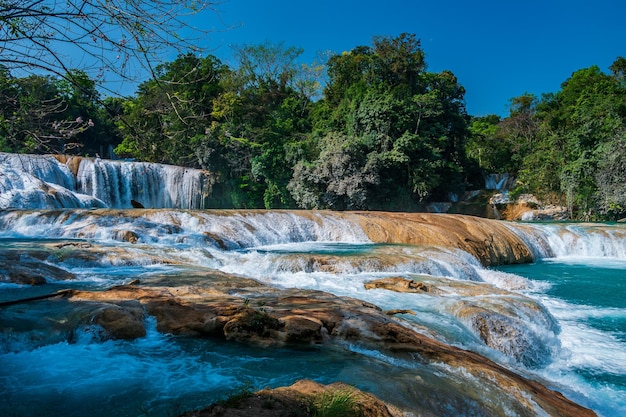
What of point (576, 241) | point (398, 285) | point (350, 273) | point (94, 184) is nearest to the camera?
point (398, 285)

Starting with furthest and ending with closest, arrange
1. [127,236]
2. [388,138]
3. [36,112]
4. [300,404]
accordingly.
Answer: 1. [388,138]
2. [127,236]
3. [36,112]
4. [300,404]

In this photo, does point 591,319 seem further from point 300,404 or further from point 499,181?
point 499,181

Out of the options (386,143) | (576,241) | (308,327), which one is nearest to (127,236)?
(308,327)

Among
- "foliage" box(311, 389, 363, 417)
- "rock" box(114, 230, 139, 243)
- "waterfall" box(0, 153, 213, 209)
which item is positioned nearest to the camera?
"foliage" box(311, 389, 363, 417)

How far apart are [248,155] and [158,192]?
6564mm

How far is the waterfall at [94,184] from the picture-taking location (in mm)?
15977

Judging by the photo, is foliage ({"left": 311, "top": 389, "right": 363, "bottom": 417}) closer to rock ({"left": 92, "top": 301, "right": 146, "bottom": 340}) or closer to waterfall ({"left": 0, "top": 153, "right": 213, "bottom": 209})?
rock ({"left": 92, "top": 301, "right": 146, "bottom": 340})

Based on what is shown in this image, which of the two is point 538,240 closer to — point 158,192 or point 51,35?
point 51,35

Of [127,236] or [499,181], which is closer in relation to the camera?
[127,236]

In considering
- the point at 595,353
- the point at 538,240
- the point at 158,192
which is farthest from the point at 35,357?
the point at 158,192

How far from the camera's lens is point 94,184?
2075 centimetres

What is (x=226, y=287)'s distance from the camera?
20.8ft

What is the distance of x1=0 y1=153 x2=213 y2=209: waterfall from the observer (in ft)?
52.4

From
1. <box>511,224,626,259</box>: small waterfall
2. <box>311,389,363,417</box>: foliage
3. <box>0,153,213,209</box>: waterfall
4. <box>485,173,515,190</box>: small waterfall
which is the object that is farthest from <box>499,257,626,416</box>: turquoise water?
<box>485,173,515,190</box>: small waterfall
